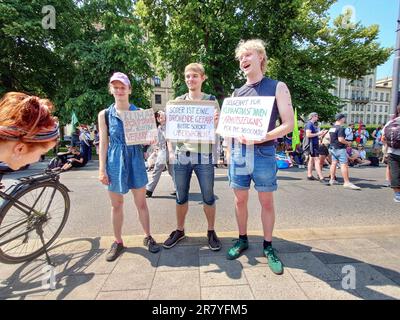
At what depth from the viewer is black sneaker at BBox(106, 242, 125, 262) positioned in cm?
272

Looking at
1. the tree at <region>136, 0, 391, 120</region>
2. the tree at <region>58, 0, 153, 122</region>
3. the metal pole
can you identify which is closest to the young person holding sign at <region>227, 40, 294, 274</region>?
the metal pole

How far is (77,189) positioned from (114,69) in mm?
10233

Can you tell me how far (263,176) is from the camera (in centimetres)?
251

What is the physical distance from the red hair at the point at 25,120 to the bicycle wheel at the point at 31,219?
141cm

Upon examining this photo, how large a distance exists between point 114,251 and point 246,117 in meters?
2.00

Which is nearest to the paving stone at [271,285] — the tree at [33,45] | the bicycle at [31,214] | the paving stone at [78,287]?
the paving stone at [78,287]

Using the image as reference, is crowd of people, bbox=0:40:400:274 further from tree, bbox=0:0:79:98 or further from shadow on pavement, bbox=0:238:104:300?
tree, bbox=0:0:79:98

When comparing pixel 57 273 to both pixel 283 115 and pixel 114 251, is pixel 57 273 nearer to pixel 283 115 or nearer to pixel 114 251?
pixel 114 251

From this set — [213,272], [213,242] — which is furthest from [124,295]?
[213,242]

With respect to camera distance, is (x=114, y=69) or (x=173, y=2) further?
(x=114, y=69)

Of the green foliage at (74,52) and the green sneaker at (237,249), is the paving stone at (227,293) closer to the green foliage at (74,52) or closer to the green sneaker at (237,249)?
the green sneaker at (237,249)
